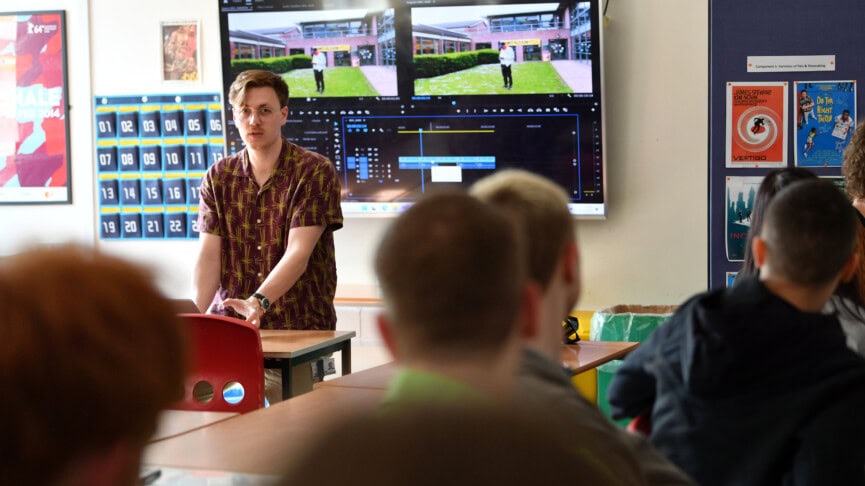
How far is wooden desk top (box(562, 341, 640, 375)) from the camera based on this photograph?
3.04 meters

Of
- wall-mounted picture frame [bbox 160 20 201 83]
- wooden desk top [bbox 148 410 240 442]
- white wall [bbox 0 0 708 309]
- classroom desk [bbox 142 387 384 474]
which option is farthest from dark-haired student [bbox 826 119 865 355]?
wall-mounted picture frame [bbox 160 20 201 83]

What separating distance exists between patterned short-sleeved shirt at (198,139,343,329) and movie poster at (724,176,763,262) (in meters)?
2.00

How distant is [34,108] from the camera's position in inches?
223

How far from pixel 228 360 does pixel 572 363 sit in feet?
3.35

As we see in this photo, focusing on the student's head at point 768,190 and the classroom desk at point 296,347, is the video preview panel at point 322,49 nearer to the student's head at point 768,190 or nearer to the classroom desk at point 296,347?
the classroom desk at point 296,347

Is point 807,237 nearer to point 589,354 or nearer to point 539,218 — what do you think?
point 539,218

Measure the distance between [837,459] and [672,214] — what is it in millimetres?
3186

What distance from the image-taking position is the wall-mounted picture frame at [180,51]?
5.39 m

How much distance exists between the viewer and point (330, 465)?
0.39 m

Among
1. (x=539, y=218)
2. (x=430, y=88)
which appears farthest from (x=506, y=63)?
(x=539, y=218)

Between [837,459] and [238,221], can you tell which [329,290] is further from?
[837,459]

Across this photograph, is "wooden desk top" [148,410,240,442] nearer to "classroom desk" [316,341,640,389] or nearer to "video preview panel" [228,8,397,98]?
"classroom desk" [316,341,640,389]

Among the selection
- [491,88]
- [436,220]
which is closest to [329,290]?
[491,88]

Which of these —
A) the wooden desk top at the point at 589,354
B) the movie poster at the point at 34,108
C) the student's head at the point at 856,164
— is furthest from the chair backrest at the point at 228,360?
the movie poster at the point at 34,108
